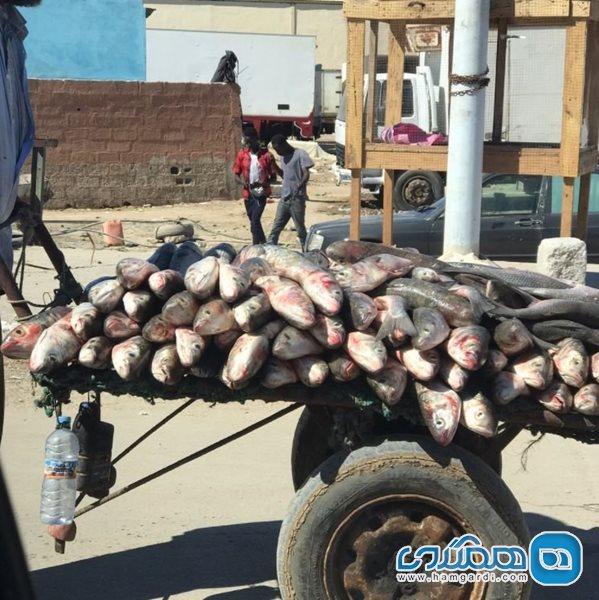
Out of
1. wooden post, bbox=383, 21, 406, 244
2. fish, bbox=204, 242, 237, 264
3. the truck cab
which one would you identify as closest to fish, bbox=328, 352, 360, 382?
fish, bbox=204, 242, 237, 264

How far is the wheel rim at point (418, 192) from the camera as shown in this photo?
60.6 ft

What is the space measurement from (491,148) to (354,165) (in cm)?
125

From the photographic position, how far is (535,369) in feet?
11.9

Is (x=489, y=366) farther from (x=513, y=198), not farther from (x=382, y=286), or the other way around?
(x=513, y=198)

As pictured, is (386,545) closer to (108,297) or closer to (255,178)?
(108,297)

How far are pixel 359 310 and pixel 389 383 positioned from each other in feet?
0.89

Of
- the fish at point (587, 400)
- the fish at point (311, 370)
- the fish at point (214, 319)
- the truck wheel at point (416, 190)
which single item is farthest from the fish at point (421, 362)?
the truck wheel at point (416, 190)

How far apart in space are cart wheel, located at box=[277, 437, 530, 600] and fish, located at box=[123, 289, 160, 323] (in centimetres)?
82

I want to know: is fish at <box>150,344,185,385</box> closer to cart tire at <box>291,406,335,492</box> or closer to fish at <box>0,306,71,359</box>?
fish at <box>0,306,71,359</box>

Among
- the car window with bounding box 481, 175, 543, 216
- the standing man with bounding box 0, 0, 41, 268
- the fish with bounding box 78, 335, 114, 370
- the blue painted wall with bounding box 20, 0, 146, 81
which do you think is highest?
the blue painted wall with bounding box 20, 0, 146, 81

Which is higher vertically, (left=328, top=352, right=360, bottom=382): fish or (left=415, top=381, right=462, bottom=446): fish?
(left=328, top=352, right=360, bottom=382): fish

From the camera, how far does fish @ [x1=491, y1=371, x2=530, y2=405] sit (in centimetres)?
361

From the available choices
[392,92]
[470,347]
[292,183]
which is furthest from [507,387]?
[292,183]

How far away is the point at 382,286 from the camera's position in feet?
12.7
